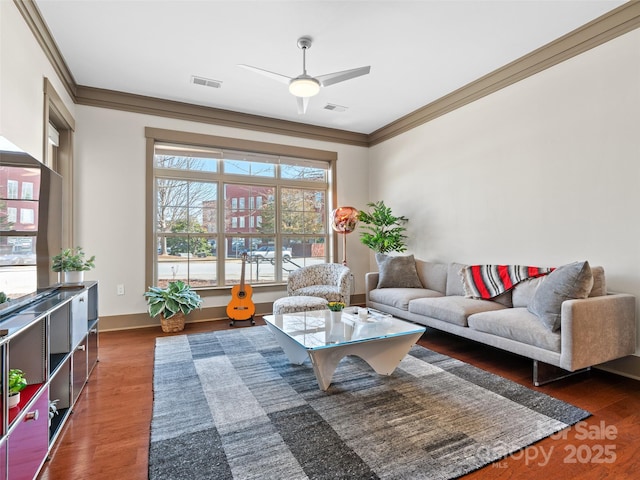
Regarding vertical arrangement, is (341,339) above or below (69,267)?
below

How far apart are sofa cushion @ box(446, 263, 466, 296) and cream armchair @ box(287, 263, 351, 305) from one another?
1.25m

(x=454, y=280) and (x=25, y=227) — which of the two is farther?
(x=454, y=280)

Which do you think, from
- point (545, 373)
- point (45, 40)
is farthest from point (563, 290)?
point (45, 40)

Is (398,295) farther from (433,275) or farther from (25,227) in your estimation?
(25,227)

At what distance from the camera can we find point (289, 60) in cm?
346

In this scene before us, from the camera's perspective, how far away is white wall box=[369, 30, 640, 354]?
276 centimetres

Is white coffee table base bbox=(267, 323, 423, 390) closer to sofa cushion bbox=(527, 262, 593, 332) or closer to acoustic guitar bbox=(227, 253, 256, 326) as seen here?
sofa cushion bbox=(527, 262, 593, 332)

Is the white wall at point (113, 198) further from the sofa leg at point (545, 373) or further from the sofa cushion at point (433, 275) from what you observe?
Result: the sofa leg at point (545, 373)

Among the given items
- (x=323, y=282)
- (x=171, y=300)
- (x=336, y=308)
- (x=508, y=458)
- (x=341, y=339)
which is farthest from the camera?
(x=323, y=282)

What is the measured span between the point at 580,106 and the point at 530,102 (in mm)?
499

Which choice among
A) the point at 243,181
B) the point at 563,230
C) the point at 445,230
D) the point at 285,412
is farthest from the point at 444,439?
the point at 243,181

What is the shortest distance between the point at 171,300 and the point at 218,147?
2220mm

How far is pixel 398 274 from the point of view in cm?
453

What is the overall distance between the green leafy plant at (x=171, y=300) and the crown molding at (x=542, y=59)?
3.94m
